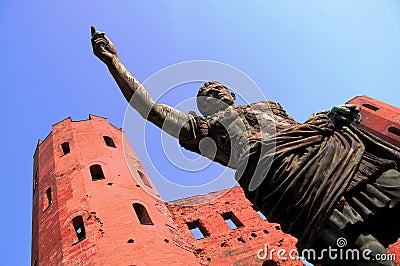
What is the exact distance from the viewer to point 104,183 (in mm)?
20000

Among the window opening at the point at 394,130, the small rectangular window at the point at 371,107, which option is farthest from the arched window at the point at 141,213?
the small rectangular window at the point at 371,107

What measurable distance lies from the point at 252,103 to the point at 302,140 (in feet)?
2.93

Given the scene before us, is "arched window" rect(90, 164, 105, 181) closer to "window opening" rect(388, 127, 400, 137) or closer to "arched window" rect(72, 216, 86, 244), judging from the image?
"arched window" rect(72, 216, 86, 244)

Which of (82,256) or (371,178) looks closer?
(371,178)

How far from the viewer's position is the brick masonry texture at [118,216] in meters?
16.2

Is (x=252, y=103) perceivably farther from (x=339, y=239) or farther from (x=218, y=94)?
(x=339, y=239)

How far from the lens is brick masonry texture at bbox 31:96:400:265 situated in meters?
16.2

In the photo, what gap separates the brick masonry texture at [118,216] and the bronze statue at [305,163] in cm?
1031

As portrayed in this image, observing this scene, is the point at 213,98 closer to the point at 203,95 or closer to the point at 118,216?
the point at 203,95

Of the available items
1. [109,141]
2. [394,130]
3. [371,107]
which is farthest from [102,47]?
[371,107]

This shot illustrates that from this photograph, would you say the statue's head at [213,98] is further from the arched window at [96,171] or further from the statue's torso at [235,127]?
the arched window at [96,171]

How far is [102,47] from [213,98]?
1.15 metres

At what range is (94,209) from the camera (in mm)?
17953

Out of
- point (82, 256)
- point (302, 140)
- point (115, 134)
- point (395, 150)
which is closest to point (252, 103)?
point (302, 140)
